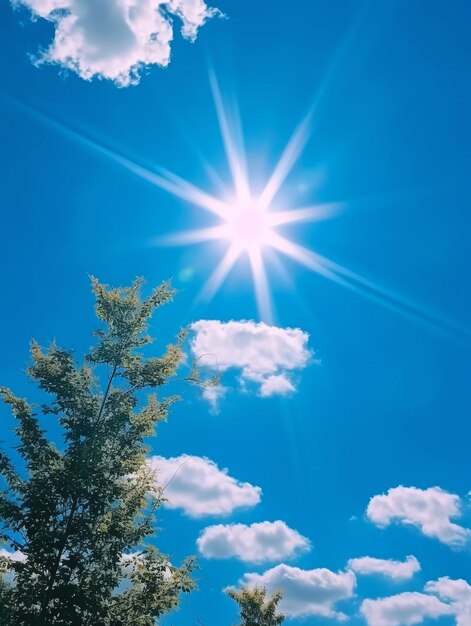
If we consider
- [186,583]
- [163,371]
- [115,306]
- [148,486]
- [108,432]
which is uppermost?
[115,306]

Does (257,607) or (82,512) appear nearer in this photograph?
(82,512)

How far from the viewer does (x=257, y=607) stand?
2078 cm

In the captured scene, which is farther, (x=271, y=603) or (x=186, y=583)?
(x=271, y=603)

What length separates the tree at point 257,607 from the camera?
20.5 meters

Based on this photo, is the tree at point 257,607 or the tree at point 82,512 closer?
the tree at point 82,512

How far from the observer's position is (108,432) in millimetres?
11031

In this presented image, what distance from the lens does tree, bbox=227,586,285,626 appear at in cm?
2053

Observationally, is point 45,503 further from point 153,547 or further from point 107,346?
point 107,346

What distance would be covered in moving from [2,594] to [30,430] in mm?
3147

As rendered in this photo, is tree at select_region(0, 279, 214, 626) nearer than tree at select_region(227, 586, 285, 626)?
Yes

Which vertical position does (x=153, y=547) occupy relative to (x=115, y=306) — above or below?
below

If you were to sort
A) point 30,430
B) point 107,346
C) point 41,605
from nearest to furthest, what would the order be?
point 41,605 < point 30,430 < point 107,346

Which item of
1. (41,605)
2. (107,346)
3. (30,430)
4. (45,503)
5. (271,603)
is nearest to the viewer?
(41,605)

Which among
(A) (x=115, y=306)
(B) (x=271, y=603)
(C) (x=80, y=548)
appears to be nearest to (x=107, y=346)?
(A) (x=115, y=306)
